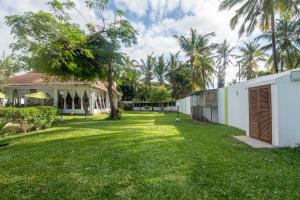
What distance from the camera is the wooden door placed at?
25.4ft

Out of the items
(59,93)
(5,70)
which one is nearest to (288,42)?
(59,93)

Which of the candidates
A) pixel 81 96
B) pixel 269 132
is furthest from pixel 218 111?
pixel 81 96

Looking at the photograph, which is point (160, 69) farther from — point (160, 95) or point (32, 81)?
point (32, 81)

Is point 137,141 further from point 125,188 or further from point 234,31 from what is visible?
point 234,31

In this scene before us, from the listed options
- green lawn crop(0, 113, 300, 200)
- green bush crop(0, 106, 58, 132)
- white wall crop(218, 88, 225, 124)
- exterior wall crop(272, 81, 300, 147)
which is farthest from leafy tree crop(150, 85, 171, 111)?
exterior wall crop(272, 81, 300, 147)

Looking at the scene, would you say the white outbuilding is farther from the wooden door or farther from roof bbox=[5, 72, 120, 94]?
roof bbox=[5, 72, 120, 94]

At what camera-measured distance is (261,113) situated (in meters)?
8.34

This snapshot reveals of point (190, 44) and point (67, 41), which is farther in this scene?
point (190, 44)

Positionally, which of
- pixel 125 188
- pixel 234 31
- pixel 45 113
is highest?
pixel 234 31

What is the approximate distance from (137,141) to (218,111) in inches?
355

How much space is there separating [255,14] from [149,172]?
53.1 feet

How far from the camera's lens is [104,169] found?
17.0ft

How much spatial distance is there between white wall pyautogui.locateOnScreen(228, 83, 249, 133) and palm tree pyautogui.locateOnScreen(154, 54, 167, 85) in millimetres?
30262

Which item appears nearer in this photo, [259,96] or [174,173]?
[174,173]
